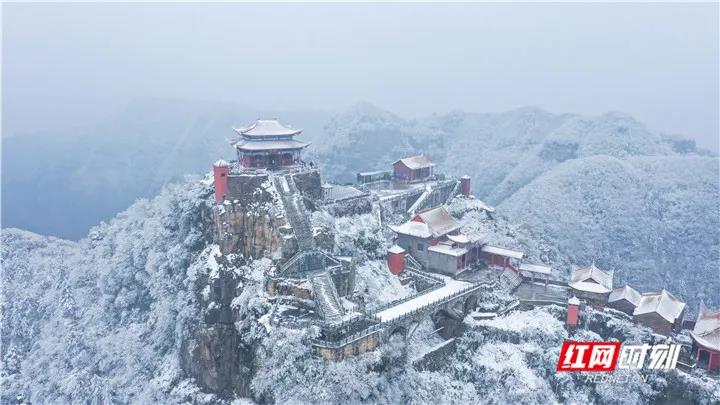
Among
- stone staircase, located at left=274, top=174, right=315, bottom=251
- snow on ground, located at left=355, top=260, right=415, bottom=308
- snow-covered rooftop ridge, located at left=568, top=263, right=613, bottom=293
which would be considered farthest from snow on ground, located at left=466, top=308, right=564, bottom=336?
stone staircase, located at left=274, top=174, right=315, bottom=251

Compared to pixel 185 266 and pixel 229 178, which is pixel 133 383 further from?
pixel 229 178

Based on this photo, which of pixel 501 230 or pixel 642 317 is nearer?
pixel 642 317

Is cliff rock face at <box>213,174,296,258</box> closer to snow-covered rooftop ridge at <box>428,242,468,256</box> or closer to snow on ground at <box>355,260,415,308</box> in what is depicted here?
snow on ground at <box>355,260,415,308</box>

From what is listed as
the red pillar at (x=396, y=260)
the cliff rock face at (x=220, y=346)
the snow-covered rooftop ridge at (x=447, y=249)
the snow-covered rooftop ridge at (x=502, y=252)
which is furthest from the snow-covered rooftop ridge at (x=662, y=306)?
the cliff rock face at (x=220, y=346)

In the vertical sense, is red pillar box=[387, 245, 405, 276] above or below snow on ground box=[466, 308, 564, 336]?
above

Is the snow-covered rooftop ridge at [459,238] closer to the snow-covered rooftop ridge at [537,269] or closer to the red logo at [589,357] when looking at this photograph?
the snow-covered rooftop ridge at [537,269]

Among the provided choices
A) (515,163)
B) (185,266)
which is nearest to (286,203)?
(185,266)

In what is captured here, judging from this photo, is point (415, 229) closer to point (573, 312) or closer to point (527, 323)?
point (527, 323)
